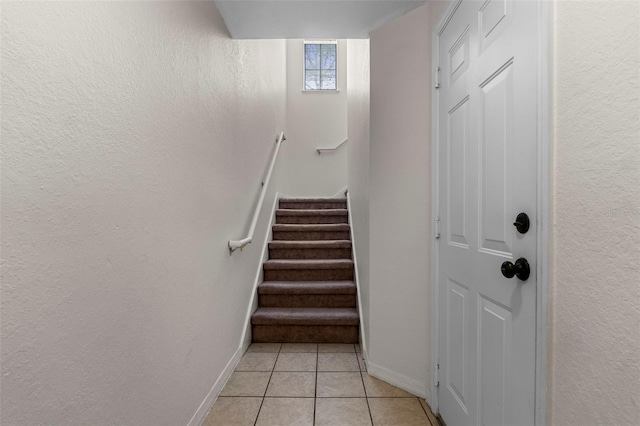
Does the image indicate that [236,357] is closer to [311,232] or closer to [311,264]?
[311,264]

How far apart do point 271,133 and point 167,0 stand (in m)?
2.19

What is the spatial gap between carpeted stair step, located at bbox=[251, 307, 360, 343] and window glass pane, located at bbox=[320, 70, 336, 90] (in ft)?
11.9

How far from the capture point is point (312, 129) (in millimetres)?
4562

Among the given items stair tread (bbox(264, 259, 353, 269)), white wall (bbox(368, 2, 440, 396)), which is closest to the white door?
white wall (bbox(368, 2, 440, 396))

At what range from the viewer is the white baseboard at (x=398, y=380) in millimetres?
1680

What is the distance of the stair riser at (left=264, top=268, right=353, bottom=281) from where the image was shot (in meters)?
2.74

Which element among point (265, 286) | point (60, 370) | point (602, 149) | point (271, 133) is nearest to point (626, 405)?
point (602, 149)

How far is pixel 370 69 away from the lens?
6.11ft

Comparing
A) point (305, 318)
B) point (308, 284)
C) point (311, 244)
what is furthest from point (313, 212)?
point (305, 318)

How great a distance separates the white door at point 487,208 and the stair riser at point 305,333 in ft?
3.08

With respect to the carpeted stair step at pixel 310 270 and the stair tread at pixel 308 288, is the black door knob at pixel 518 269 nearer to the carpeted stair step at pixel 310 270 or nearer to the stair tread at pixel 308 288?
the stair tread at pixel 308 288

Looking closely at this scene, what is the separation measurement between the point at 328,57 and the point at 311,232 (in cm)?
304

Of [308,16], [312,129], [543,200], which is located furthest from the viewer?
[312,129]

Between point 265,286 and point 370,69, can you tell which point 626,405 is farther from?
point 265,286
